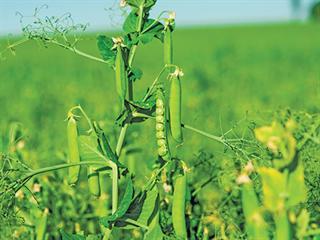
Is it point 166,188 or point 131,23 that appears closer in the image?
point 131,23

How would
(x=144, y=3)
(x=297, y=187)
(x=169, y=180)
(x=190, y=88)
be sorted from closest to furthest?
(x=297, y=187), (x=144, y=3), (x=169, y=180), (x=190, y=88)

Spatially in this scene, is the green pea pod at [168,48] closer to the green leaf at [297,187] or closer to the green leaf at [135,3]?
the green leaf at [135,3]

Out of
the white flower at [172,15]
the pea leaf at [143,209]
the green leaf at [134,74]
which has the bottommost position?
the pea leaf at [143,209]

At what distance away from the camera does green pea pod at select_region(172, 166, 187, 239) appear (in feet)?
7.38

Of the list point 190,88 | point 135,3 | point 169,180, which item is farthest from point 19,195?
point 190,88

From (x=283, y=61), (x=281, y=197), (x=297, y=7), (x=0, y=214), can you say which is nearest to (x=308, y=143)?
(x=0, y=214)

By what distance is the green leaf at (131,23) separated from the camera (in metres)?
2.49

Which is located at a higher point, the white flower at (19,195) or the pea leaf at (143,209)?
the pea leaf at (143,209)

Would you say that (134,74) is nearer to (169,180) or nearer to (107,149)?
(107,149)

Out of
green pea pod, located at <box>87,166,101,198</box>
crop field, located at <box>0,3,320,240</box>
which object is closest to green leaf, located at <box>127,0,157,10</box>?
crop field, located at <box>0,3,320,240</box>

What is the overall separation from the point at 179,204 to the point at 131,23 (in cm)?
58

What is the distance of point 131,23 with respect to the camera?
2508 mm

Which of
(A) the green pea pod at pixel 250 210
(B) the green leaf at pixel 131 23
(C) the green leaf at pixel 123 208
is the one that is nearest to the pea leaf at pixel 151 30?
(B) the green leaf at pixel 131 23

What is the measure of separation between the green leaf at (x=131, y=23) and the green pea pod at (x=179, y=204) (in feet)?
1.60
